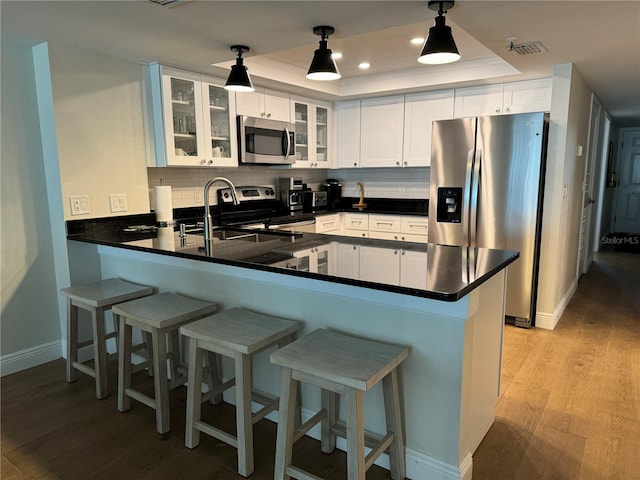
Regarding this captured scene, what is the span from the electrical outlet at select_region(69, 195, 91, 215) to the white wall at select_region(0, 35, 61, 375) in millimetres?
216

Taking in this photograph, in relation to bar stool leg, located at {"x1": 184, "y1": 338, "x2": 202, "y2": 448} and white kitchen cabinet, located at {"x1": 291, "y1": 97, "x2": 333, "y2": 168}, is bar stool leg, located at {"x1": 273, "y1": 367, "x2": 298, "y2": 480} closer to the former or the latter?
bar stool leg, located at {"x1": 184, "y1": 338, "x2": 202, "y2": 448}

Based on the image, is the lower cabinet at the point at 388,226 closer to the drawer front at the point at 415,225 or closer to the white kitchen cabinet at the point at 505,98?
the drawer front at the point at 415,225

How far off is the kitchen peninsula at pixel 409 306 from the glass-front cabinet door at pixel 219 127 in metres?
1.35

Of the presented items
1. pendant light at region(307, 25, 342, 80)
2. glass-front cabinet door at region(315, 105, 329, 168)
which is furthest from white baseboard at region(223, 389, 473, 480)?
glass-front cabinet door at region(315, 105, 329, 168)

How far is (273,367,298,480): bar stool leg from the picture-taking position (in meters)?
1.66

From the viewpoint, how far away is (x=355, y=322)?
1893 millimetres

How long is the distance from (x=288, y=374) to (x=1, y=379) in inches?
88.9

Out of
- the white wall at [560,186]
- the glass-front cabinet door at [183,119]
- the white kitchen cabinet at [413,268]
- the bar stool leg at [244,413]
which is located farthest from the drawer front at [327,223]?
the bar stool leg at [244,413]

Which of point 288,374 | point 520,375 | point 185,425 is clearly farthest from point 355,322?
point 520,375

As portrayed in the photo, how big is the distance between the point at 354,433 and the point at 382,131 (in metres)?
3.69

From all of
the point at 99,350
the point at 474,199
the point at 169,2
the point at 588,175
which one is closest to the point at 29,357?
the point at 99,350

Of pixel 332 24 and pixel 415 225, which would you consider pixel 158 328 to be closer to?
pixel 332 24

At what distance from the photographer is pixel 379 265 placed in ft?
6.07

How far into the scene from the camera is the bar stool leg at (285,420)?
5.46 ft
